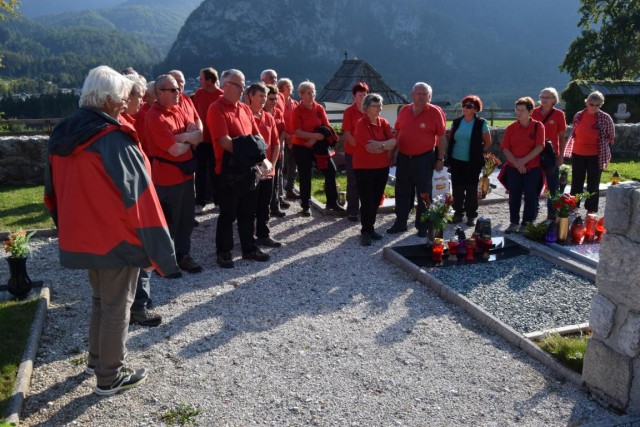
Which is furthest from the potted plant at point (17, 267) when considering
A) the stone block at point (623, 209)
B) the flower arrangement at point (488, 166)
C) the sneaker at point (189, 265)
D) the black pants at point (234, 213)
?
the flower arrangement at point (488, 166)

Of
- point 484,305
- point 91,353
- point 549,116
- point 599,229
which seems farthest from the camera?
point 549,116

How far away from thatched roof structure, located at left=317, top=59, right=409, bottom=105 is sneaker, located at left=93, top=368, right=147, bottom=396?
12.0 metres

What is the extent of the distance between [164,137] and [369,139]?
2.51 metres

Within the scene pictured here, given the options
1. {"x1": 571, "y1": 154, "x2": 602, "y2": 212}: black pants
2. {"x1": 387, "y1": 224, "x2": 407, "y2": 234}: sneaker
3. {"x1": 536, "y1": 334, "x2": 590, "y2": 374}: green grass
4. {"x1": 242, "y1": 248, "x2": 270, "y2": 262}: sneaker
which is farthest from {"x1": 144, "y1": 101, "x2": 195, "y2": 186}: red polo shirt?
{"x1": 571, "y1": 154, "x2": 602, "y2": 212}: black pants

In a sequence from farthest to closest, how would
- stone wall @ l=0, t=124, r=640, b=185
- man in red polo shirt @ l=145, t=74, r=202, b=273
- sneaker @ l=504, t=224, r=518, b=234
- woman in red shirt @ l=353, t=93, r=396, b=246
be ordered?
stone wall @ l=0, t=124, r=640, b=185 < sneaker @ l=504, t=224, r=518, b=234 < woman in red shirt @ l=353, t=93, r=396, b=246 < man in red polo shirt @ l=145, t=74, r=202, b=273

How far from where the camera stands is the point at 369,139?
680cm

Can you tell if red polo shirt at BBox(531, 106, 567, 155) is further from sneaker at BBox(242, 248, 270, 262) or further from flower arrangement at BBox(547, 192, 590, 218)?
sneaker at BBox(242, 248, 270, 262)

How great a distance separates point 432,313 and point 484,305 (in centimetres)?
50

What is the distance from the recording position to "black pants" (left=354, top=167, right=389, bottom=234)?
6.94 m

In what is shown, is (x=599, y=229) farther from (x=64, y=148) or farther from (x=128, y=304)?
(x=64, y=148)

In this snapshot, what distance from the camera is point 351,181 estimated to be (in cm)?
A: 795

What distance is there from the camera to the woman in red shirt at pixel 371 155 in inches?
265

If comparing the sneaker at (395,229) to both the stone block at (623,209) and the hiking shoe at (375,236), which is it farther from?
the stone block at (623,209)

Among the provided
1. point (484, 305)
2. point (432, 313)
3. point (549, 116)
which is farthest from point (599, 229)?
point (432, 313)
